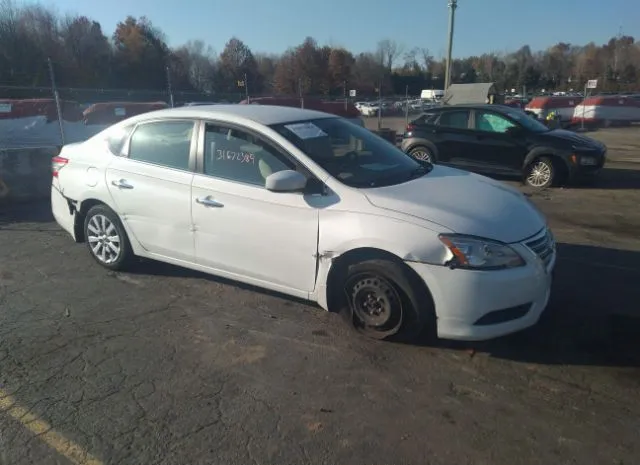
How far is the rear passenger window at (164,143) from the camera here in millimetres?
4551

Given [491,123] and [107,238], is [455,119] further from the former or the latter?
[107,238]

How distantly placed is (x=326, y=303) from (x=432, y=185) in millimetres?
1283

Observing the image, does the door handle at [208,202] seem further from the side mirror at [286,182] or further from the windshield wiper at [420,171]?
the windshield wiper at [420,171]

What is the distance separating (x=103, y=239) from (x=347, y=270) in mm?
2858

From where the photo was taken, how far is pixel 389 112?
49.2 metres

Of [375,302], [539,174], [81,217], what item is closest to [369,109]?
[539,174]

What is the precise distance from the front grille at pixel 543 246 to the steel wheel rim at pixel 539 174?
6.96m

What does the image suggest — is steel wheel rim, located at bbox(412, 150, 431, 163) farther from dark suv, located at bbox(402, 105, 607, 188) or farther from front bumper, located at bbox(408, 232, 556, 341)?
front bumper, located at bbox(408, 232, 556, 341)

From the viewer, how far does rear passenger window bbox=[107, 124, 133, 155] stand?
197 inches

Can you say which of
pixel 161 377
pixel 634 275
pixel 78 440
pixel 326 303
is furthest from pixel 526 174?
pixel 78 440

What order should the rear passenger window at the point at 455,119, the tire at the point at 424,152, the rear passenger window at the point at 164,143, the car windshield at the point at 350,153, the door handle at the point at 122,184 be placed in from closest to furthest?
the car windshield at the point at 350,153 < the rear passenger window at the point at 164,143 < the door handle at the point at 122,184 < the rear passenger window at the point at 455,119 < the tire at the point at 424,152

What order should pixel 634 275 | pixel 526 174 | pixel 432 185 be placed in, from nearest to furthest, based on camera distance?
1. pixel 432 185
2. pixel 634 275
3. pixel 526 174

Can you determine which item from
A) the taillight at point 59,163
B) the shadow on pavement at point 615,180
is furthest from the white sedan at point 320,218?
the shadow on pavement at point 615,180

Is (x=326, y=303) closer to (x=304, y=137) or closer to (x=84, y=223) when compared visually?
(x=304, y=137)
